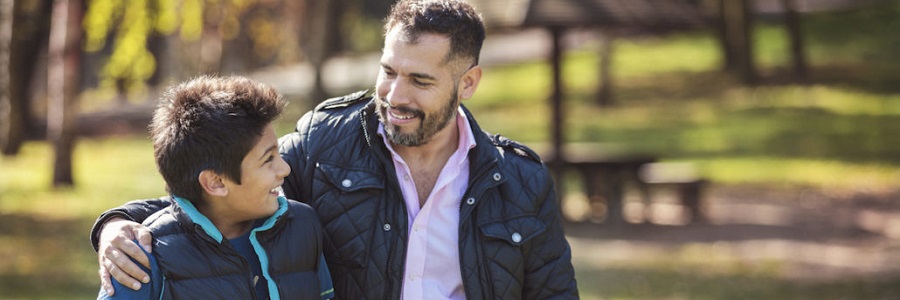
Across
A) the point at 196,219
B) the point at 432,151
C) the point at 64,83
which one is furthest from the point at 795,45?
the point at 196,219

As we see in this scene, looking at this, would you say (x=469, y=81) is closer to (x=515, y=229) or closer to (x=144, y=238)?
(x=515, y=229)

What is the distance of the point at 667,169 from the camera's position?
1445 centimetres

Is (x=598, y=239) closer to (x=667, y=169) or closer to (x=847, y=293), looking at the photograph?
(x=667, y=169)

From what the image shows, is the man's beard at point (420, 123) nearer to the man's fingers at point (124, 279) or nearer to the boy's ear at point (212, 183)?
the boy's ear at point (212, 183)

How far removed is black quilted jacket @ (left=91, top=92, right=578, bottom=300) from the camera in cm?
380

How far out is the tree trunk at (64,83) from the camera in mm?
14164

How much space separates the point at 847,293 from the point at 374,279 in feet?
24.6

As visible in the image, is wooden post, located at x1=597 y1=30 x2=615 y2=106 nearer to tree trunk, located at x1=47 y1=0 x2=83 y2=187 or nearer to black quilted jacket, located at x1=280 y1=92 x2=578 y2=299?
tree trunk, located at x1=47 y1=0 x2=83 y2=187

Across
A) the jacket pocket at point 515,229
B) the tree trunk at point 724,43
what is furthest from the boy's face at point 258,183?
the tree trunk at point 724,43

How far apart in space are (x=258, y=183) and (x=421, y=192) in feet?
2.42

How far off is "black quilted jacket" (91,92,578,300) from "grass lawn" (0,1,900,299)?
609cm

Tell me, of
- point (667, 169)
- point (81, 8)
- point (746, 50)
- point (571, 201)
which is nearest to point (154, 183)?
point (81, 8)

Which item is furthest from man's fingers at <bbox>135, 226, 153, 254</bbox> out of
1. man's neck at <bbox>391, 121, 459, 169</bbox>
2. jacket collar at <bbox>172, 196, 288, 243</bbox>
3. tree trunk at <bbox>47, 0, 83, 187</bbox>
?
tree trunk at <bbox>47, 0, 83, 187</bbox>

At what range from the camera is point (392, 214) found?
3.82 m
